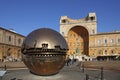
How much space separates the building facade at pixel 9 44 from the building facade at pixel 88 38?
18.2 meters

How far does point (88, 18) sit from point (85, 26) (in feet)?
11.8

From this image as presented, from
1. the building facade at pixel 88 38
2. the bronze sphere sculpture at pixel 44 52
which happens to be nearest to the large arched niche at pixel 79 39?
the building facade at pixel 88 38

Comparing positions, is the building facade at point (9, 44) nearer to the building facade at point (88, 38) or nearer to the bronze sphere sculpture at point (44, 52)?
the building facade at point (88, 38)

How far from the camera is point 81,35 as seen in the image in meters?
75.8

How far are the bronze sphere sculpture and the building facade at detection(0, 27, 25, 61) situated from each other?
47073 millimetres

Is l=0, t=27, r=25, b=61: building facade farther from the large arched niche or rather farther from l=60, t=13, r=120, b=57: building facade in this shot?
the large arched niche

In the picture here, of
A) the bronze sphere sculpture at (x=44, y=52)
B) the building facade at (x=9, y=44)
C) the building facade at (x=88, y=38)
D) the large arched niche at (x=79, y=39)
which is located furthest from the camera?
the large arched niche at (x=79, y=39)

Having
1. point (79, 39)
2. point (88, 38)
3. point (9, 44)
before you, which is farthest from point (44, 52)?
point (79, 39)

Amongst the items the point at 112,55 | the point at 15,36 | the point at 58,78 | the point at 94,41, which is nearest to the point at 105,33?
the point at 94,41

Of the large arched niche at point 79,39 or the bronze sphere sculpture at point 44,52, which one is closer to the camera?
the bronze sphere sculpture at point 44,52

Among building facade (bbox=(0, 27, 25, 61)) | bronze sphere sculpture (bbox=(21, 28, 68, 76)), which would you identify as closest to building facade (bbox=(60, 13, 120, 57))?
building facade (bbox=(0, 27, 25, 61))

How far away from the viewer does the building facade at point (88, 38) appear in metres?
69.8

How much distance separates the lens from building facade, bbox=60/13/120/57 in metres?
69.8

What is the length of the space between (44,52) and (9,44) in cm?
5535
